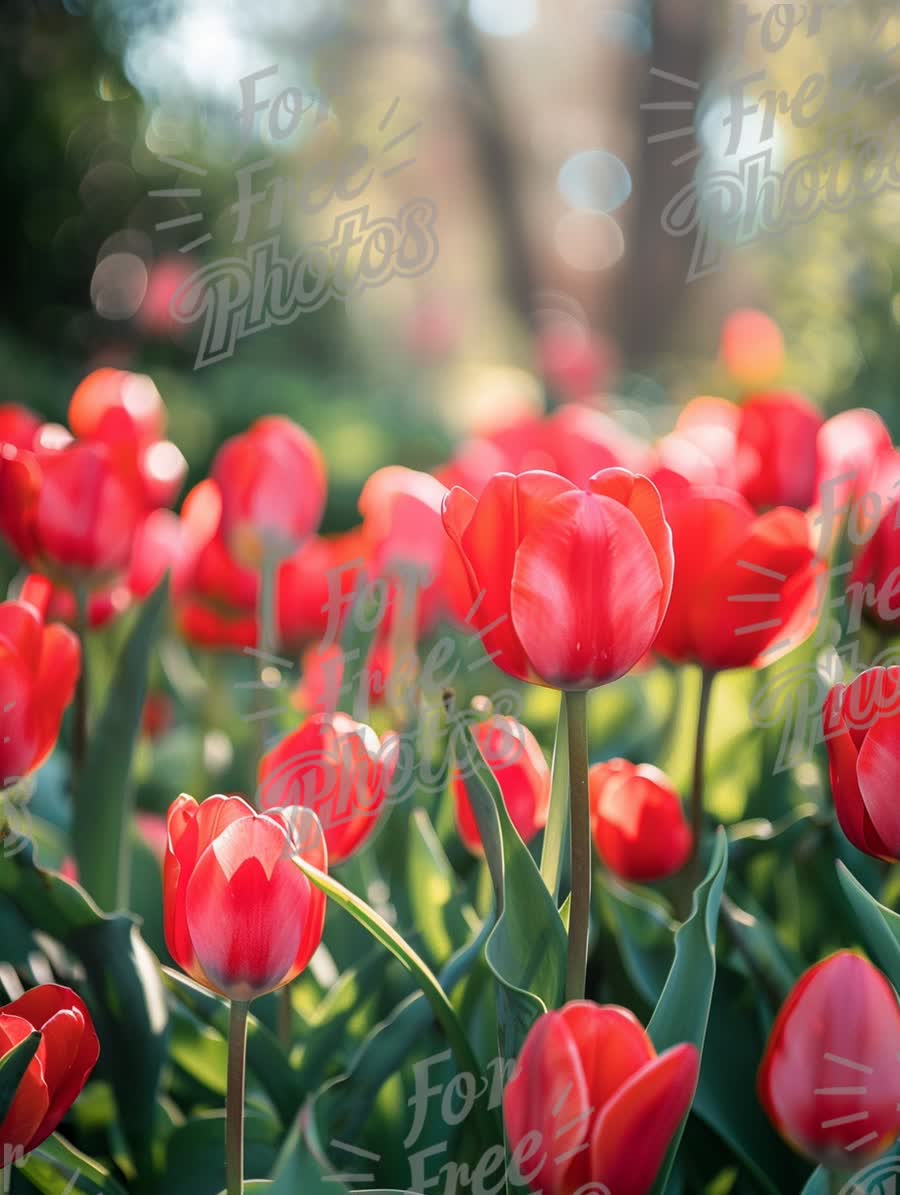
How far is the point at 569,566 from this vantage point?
541 millimetres

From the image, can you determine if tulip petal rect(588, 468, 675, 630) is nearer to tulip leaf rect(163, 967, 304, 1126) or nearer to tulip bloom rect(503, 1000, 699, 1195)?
tulip bloom rect(503, 1000, 699, 1195)

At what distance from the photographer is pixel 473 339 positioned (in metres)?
10.5

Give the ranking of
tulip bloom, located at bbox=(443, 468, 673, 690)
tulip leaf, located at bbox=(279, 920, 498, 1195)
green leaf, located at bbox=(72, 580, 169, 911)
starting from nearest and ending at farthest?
tulip bloom, located at bbox=(443, 468, 673, 690), tulip leaf, located at bbox=(279, 920, 498, 1195), green leaf, located at bbox=(72, 580, 169, 911)

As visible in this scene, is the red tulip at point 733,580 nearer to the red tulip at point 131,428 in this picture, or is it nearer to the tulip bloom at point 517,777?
the tulip bloom at point 517,777

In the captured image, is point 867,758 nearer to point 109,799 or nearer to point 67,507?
point 109,799

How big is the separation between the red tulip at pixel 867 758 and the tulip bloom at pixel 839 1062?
10 centimetres

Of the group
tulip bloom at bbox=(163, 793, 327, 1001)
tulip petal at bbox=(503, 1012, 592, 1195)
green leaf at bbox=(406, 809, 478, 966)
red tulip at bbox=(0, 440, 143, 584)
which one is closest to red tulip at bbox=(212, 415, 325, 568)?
red tulip at bbox=(0, 440, 143, 584)

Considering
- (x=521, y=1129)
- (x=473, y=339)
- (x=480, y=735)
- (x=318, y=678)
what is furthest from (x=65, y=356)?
(x=473, y=339)

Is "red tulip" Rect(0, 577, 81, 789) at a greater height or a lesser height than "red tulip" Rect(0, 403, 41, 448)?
lesser

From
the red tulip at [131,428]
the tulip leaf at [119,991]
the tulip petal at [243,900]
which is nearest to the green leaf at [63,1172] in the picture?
the tulip leaf at [119,991]

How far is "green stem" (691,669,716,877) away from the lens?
788 mm

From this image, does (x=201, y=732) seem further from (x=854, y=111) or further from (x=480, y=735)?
(x=854, y=111)

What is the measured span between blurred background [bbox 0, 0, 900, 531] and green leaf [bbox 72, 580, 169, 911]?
0.46 m

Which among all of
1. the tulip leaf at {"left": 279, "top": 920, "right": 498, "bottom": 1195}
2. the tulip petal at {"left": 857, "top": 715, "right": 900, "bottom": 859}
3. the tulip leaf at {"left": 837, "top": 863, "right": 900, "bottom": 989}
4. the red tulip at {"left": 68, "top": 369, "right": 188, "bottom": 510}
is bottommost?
the tulip leaf at {"left": 279, "top": 920, "right": 498, "bottom": 1195}
